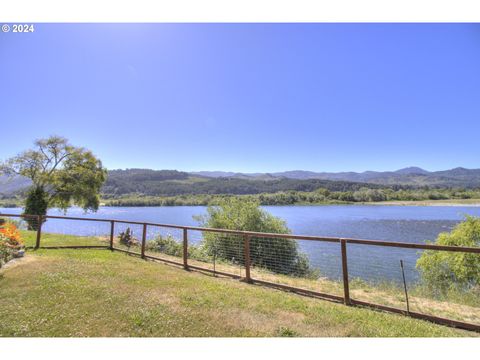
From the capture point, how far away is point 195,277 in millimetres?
5262

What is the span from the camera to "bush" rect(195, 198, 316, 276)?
10.1 metres

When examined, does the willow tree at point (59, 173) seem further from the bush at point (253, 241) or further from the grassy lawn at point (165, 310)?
the grassy lawn at point (165, 310)

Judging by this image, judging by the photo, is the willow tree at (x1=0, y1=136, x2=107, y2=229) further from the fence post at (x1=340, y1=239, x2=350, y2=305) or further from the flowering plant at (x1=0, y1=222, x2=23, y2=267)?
the fence post at (x1=340, y1=239, x2=350, y2=305)

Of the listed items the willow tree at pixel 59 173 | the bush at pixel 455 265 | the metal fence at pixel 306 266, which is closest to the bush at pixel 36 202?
the willow tree at pixel 59 173

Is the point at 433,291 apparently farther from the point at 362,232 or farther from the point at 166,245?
the point at 362,232

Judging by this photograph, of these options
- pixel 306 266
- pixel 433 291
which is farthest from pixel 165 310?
pixel 306 266

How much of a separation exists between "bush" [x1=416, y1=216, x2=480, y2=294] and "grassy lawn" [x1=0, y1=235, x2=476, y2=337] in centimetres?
427

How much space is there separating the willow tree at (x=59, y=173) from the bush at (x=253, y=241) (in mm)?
12474

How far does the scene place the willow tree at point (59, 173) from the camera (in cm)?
1939

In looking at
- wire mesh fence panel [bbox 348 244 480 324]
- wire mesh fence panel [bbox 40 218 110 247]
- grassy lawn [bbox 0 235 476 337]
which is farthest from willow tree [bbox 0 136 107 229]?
wire mesh fence panel [bbox 348 244 480 324]

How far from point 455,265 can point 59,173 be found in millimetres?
23548

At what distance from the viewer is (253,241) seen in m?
10.8
